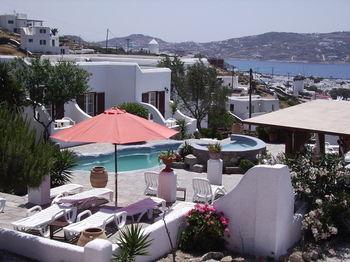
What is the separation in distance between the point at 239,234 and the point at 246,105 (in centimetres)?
5433

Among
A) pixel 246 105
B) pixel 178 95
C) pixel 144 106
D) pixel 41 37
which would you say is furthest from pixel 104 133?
pixel 41 37

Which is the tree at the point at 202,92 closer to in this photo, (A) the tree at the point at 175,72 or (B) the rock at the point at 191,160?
(A) the tree at the point at 175,72

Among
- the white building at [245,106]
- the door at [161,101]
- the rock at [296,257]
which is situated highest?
the door at [161,101]

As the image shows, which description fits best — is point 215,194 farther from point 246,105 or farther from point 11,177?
point 246,105

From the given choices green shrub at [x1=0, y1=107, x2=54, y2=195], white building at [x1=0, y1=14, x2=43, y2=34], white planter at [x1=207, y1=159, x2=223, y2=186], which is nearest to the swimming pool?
white planter at [x1=207, y1=159, x2=223, y2=186]

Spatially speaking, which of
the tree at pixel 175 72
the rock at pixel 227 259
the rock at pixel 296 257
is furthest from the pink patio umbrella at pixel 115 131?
the tree at pixel 175 72

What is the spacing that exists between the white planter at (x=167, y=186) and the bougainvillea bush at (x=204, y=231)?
9.71 ft

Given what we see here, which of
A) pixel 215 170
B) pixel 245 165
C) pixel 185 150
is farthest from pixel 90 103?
pixel 215 170

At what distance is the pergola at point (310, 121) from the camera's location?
13.2 m

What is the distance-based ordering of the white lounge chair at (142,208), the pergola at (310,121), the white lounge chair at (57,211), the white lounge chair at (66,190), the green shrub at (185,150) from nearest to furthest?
1. the white lounge chair at (57,211)
2. the white lounge chair at (142,208)
3. the pergola at (310,121)
4. the white lounge chair at (66,190)
5. the green shrub at (185,150)

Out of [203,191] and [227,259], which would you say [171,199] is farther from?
[227,259]

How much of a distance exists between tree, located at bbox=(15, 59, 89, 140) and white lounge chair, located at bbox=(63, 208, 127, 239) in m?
11.1

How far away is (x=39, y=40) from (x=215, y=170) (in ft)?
341

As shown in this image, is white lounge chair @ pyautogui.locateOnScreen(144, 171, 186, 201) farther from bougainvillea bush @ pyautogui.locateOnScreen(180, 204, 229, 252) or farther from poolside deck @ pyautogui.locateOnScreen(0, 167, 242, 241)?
bougainvillea bush @ pyautogui.locateOnScreen(180, 204, 229, 252)
